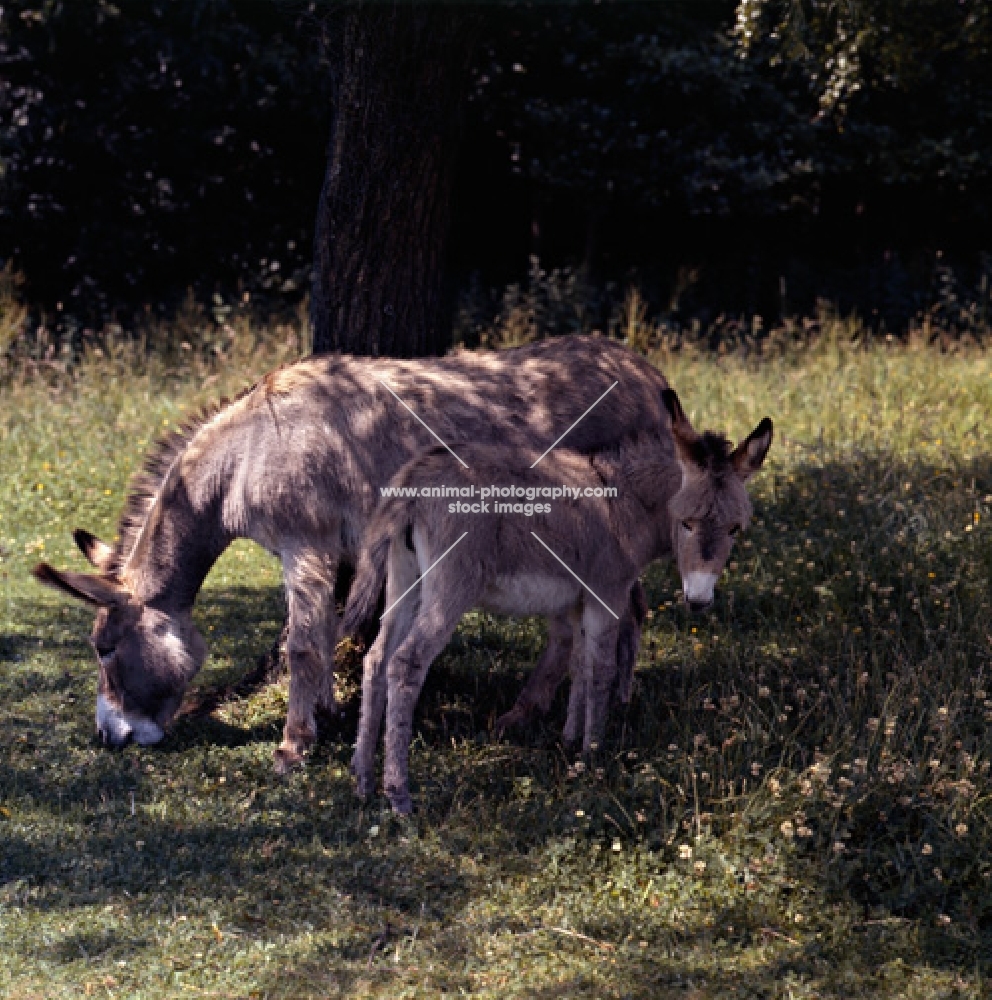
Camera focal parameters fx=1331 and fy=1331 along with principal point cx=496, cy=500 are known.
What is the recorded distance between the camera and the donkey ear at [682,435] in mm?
5422

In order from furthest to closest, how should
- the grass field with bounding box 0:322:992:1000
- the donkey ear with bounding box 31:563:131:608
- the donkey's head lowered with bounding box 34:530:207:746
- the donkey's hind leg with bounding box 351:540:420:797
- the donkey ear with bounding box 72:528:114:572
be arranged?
1. the donkey ear with bounding box 72:528:114:572
2. the donkey's head lowered with bounding box 34:530:207:746
3. the donkey ear with bounding box 31:563:131:608
4. the donkey's hind leg with bounding box 351:540:420:797
5. the grass field with bounding box 0:322:992:1000

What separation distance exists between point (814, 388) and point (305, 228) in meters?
7.45

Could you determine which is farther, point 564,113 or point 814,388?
point 564,113

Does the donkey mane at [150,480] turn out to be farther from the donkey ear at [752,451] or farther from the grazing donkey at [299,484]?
the donkey ear at [752,451]

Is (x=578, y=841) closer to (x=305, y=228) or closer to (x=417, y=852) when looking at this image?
(x=417, y=852)

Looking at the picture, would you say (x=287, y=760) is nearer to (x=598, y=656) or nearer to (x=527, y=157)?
(x=598, y=656)

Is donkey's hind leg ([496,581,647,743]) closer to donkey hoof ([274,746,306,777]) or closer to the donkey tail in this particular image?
donkey hoof ([274,746,306,777])

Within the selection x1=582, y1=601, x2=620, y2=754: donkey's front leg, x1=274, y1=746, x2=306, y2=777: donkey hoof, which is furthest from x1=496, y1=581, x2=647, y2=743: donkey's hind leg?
x1=274, y1=746, x2=306, y2=777: donkey hoof

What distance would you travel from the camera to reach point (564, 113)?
15.4 metres

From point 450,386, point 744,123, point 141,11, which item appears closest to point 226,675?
point 450,386

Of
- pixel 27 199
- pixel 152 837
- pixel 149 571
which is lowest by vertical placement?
pixel 152 837

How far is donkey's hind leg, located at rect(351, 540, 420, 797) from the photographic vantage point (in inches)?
218

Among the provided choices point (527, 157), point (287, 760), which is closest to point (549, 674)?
point (287, 760)

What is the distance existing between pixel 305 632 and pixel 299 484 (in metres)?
0.66
